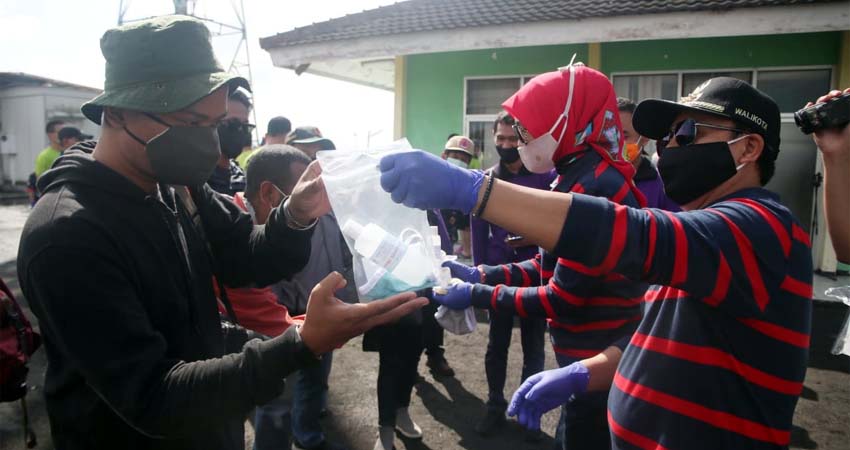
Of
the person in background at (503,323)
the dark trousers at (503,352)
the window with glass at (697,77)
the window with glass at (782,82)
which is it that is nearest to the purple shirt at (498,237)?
the person in background at (503,323)

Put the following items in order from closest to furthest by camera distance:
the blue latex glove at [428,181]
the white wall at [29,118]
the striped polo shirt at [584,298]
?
the blue latex glove at [428,181] < the striped polo shirt at [584,298] < the white wall at [29,118]

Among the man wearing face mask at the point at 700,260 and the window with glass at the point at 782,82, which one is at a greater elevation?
the window with glass at the point at 782,82

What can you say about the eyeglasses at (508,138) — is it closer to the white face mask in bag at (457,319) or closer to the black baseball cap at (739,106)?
the white face mask in bag at (457,319)

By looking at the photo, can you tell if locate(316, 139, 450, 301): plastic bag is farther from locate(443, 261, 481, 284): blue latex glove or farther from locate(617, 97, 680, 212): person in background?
locate(617, 97, 680, 212): person in background

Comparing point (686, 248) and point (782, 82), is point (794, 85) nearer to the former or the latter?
point (782, 82)

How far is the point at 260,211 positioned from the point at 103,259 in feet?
4.73

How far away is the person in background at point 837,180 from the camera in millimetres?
2082

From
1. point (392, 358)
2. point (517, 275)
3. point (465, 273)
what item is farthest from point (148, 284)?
point (392, 358)

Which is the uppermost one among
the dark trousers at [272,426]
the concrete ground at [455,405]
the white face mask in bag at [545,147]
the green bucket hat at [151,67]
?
the green bucket hat at [151,67]

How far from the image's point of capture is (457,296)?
8.02 feet

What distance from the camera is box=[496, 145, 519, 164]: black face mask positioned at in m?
3.94

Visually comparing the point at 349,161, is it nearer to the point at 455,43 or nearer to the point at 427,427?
the point at 427,427

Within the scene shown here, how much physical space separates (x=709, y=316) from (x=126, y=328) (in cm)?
139

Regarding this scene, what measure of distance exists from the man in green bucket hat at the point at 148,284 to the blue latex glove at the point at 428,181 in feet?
0.93
